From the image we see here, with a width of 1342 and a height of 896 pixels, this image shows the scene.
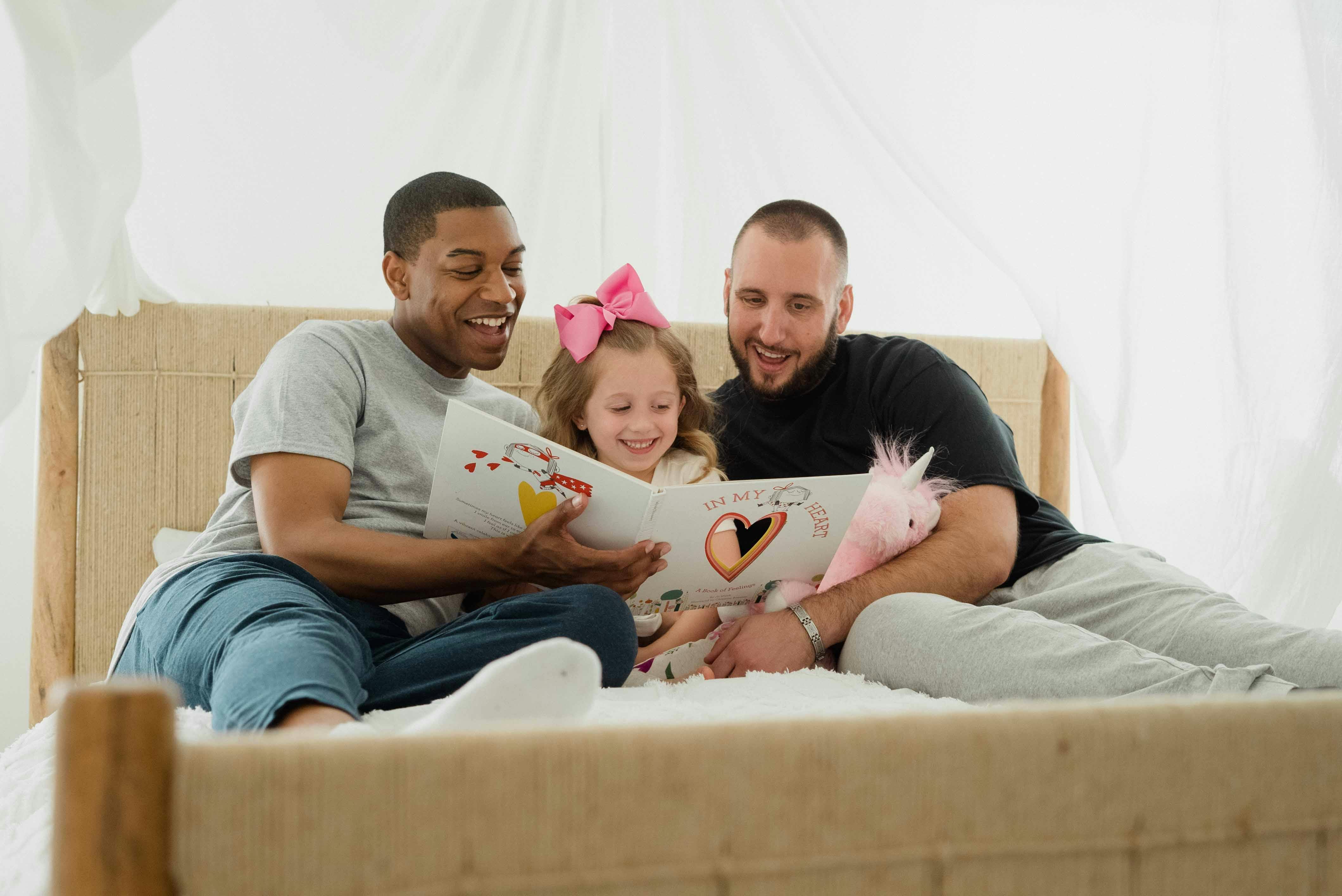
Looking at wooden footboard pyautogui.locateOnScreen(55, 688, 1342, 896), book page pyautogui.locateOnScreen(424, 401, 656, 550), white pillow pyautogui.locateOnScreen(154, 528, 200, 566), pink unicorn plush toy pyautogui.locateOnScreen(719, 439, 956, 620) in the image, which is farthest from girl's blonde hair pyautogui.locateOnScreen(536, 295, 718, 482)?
wooden footboard pyautogui.locateOnScreen(55, 688, 1342, 896)

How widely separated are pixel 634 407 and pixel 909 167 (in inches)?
32.5

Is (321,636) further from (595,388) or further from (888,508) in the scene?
(888,508)

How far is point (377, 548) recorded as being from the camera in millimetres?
1260

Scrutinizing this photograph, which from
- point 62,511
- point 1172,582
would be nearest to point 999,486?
point 1172,582

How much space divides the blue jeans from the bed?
0.33 metres

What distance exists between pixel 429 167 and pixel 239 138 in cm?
35

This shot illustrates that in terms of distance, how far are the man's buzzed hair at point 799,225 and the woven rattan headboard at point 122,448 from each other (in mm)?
759

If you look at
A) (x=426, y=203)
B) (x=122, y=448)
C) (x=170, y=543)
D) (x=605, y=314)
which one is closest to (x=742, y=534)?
(x=605, y=314)

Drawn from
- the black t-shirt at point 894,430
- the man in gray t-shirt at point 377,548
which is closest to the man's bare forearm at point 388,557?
the man in gray t-shirt at point 377,548

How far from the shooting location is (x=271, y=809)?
0.51 metres

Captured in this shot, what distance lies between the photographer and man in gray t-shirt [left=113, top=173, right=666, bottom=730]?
39.4 inches

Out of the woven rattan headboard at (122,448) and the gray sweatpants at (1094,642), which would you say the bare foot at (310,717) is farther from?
the woven rattan headboard at (122,448)

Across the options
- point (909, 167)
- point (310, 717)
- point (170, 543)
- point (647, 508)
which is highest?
point (909, 167)

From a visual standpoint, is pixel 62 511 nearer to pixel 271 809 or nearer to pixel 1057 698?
pixel 271 809
